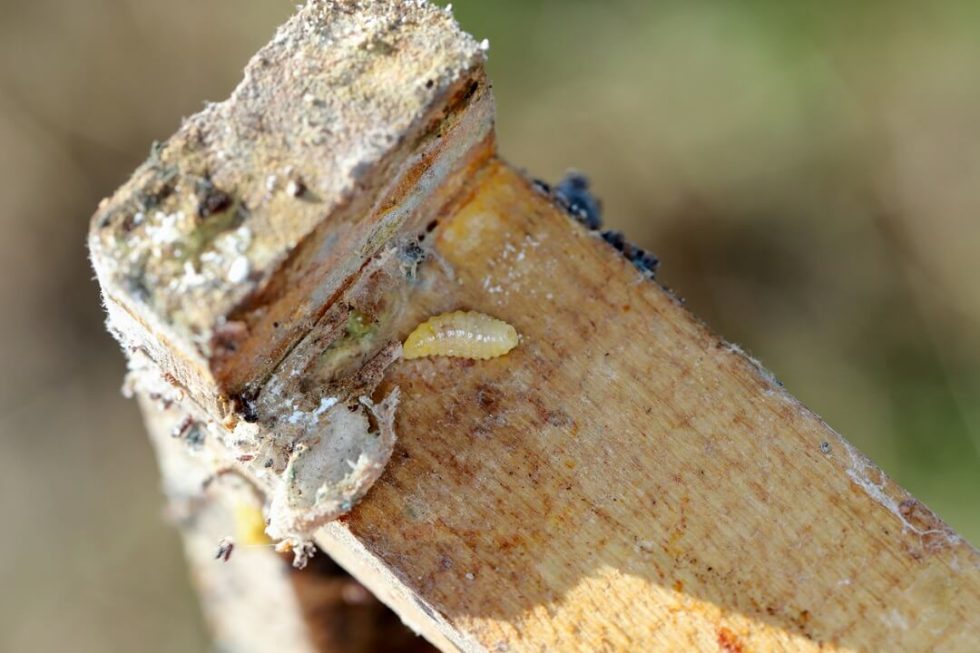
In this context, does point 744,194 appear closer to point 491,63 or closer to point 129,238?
point 491,63

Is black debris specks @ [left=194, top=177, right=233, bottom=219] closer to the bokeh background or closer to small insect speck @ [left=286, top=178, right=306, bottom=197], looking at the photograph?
small insect speck @ [left=286, top=178, right=306, bottom=197]

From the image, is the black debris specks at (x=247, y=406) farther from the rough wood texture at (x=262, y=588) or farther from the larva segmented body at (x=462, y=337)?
the rough wood texture at (x=262, y=588)

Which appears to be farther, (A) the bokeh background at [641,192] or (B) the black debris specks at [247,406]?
(A) the bokeh background at [641,192]

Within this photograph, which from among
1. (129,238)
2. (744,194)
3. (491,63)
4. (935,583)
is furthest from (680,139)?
(129,238)

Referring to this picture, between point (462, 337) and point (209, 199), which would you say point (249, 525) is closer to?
point (462, 337)

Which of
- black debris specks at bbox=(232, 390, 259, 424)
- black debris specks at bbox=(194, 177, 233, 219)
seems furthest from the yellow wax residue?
black debris specks at bbox=(194, 177, 233, 219)

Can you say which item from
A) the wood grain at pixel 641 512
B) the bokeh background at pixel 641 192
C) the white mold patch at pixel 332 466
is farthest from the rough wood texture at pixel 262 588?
the bokeh background at pixel 641 192
